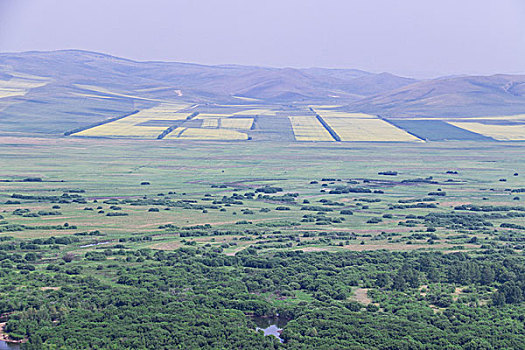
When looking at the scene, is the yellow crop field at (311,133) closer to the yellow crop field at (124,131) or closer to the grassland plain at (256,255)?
the yellow crop field at (124,131)

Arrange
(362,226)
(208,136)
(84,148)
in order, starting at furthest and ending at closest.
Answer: (208,136), (84,148), (362,226)

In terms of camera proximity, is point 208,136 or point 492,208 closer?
Answer: point 492,208

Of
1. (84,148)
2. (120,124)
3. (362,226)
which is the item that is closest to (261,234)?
(362,226)

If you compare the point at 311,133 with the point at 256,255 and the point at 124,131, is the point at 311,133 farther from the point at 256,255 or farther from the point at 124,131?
the point at 256,255

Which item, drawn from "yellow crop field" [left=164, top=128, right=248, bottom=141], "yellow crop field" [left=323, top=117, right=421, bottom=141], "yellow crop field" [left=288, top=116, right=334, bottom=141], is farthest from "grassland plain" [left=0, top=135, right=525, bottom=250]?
"yellow crop field" [left=323, top=117, right=421, bottom=141]

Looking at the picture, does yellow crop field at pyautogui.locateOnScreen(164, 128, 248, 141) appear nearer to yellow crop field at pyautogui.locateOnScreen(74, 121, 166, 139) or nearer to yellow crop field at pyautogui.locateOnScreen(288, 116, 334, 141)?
yellow crop field at pyautogui.locateOnScreen(74, 121, 166, 139)

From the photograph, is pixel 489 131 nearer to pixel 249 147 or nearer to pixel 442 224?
pixel 249 147

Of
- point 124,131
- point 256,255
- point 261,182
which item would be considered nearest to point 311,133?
point 124,131
